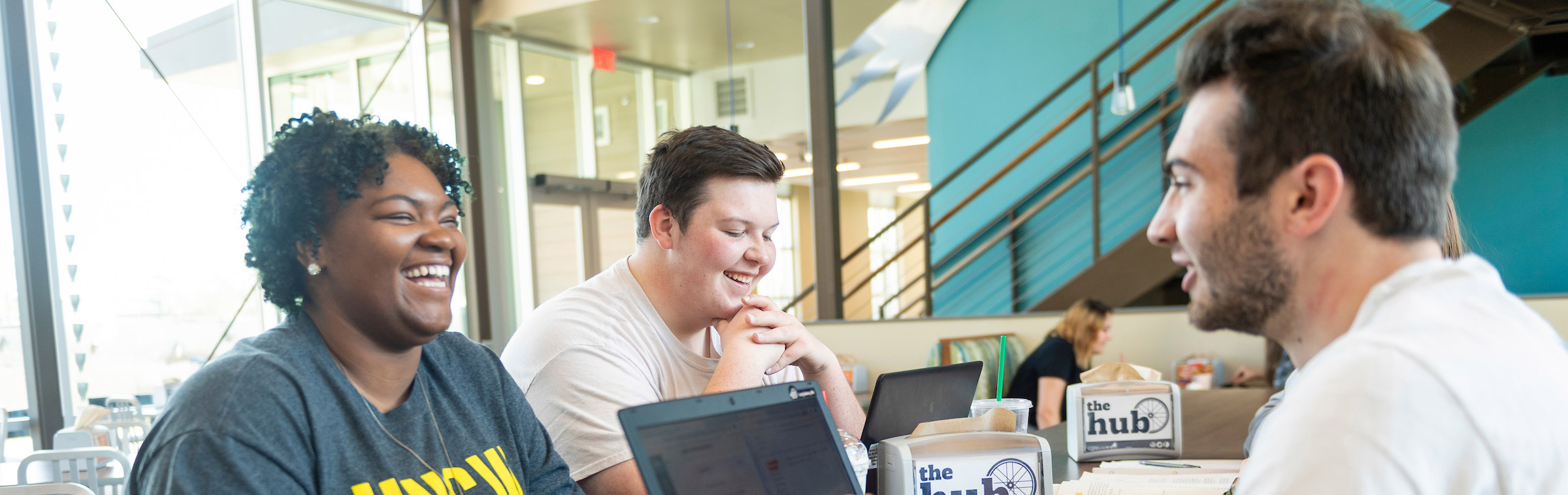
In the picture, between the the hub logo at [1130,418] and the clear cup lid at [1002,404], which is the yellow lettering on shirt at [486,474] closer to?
the clear cup lid at [1002,404]

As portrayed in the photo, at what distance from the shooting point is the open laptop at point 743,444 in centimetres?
89

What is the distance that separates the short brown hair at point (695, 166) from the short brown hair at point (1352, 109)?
833mm

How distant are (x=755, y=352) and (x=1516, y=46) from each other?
532cm

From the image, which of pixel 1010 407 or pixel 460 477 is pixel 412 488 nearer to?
pixel 460 477

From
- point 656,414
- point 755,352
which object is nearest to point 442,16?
point 755,352

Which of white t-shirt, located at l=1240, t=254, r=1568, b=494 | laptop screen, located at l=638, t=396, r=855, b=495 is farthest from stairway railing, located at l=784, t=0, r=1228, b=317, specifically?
white t-shirt, located at l=1240, t=254, r=1568, b=494

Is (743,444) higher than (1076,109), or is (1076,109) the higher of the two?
(1076,109)

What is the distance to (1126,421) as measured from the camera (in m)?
1.62

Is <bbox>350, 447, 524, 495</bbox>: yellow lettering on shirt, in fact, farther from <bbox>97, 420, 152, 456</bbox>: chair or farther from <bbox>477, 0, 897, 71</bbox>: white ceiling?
<bbox>477, 0, 897, 71</bbox>: white ceiling

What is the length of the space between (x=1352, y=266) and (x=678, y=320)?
100 centimetres

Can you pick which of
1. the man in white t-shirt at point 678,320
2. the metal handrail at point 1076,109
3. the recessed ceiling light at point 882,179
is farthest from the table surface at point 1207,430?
the recessed ceiling light at point 882,179

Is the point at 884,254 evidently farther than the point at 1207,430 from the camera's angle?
Yes

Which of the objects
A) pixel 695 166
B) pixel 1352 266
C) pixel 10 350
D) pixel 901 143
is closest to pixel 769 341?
pixel 695 166

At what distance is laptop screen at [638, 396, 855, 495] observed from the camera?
0.90 metres
